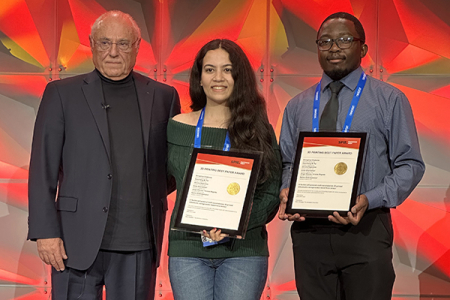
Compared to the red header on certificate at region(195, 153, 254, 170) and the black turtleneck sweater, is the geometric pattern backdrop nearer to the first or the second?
the black turtleneck sweater

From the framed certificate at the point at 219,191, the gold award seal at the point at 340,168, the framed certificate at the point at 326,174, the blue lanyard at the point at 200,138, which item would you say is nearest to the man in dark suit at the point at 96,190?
the blue lanyard at the point at 200,138

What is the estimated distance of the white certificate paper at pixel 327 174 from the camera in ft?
8.63

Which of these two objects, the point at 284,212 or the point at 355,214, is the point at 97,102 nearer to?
the point at 284,212

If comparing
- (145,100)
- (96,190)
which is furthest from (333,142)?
(96,190)

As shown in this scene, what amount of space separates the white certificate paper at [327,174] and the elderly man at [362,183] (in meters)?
0.09

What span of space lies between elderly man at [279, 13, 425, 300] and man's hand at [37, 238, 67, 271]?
124 cm

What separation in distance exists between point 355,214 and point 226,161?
0.69 metres

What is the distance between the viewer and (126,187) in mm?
3012

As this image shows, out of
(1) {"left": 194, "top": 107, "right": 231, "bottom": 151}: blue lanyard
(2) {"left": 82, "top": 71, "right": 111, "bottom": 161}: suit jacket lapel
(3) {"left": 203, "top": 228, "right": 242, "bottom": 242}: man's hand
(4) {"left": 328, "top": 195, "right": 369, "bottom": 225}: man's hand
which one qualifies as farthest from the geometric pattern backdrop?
(3) {"left": 203, "top": 228, "right": 242, "bottom": 242}: man's hand

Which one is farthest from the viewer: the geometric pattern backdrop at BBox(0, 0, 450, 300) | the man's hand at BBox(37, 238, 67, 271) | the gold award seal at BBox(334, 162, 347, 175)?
the geometric pattern backdrop at BBox(0, 0, 450, 300)

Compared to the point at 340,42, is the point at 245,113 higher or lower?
lower

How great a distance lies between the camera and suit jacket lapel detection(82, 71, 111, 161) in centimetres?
298

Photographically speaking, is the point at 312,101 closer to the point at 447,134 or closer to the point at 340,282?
the point at 340,282

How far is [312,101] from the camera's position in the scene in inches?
119
